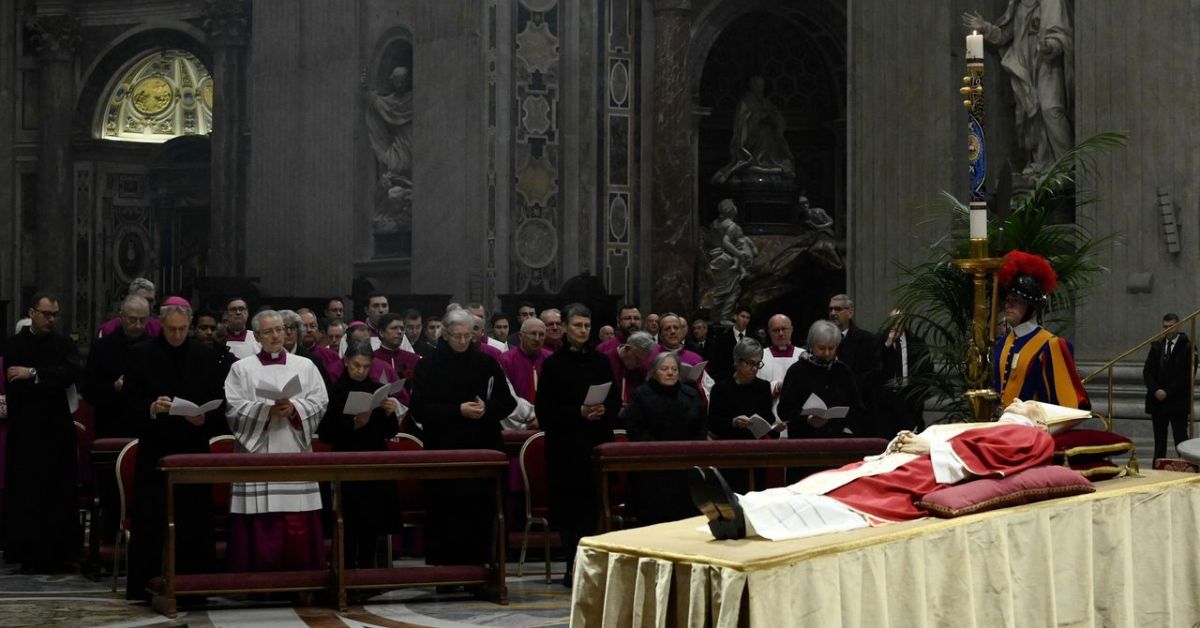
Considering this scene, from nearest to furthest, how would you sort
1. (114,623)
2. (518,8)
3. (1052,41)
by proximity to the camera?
1. (114,623)
2. (1052,41)
3. (518,8)

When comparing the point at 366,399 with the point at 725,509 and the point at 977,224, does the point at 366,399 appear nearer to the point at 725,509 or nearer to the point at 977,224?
the point at 977,224

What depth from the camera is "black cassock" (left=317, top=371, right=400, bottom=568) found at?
9766 millimetres

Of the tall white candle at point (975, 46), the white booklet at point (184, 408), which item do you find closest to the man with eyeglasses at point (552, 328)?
the white booklet at point (184, 408)

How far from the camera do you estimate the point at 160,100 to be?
2697 centimetres

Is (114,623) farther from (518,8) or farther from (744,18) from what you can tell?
(744,18)

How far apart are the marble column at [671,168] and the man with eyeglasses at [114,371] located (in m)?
9.86

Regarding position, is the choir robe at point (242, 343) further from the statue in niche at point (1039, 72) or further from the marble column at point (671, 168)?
the marble column at point (671, 168)

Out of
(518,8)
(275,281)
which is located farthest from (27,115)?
(518,8)

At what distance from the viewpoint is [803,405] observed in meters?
10.4

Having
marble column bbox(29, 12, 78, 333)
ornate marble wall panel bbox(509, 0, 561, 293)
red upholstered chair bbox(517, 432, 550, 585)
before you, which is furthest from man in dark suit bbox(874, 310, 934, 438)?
marble column bbox(29, 12, 78, 333)

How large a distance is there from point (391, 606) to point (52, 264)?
18291 millimetres

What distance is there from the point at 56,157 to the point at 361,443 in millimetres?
17783

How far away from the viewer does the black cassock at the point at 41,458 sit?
10.7m

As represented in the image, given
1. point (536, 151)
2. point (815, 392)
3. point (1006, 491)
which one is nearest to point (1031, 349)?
point (1006, 491)
